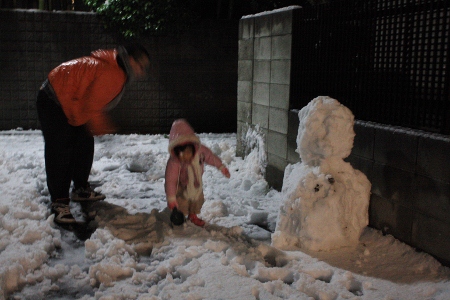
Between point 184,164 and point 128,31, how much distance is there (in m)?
5.94

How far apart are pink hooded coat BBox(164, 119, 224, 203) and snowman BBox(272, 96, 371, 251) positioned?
93 cm

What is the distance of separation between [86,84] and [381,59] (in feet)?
8.96

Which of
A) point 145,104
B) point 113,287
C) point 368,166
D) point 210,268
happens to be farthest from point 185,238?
point 145,104

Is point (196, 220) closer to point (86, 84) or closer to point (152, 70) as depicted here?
point (86, 84)

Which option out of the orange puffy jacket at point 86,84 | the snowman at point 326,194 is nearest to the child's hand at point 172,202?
the snowman at point 326,194

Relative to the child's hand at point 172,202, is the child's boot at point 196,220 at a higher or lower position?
lower

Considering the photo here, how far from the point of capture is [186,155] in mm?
4398

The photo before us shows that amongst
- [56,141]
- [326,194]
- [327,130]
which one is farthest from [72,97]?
[326,194]

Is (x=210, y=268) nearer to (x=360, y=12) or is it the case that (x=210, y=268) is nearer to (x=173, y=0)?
(x=360, y=12)

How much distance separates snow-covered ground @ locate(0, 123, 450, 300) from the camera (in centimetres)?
313

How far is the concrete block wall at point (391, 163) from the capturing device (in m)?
3.35

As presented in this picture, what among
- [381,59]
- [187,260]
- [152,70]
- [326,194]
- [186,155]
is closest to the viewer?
[187,260]

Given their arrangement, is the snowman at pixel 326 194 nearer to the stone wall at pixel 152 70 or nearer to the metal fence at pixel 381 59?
the metal fence at pixel 381 59

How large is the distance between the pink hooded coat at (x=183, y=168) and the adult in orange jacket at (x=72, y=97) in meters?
0.73
